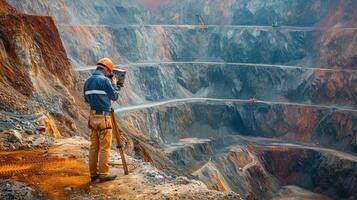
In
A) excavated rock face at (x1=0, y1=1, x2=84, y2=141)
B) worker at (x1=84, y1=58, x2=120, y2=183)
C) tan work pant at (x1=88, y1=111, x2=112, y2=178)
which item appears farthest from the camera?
excavated rock face at (x1=0, y1=1, x2=84, y2=141)

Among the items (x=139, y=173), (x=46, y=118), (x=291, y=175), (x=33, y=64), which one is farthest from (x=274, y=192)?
(x=139, y=173)

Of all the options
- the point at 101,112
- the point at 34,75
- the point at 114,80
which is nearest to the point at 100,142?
the point at 101,112

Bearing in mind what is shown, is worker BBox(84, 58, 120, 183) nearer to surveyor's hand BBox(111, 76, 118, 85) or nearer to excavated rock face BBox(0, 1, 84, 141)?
surveyor's hand BBox(111, 76, 118, 85)

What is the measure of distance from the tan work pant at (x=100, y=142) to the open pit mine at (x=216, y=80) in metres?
7.78

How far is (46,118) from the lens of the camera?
46.8 feet

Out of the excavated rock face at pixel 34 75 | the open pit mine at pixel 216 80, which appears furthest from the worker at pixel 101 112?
the open pit mine at pixel 216 80

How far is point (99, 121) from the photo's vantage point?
8.93 metres

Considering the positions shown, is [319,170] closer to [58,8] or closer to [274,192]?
[274,192]

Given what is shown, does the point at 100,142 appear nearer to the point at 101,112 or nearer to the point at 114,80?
the point at 101,112

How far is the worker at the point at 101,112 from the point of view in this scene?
8.84m

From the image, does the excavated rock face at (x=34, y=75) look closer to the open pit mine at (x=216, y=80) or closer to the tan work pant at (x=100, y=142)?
the open pit mine at (x=216, y=80)

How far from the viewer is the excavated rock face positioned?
1417cm

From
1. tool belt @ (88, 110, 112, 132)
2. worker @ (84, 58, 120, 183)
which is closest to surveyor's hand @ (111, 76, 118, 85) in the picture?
worker @ (84, 58, 120, 183)

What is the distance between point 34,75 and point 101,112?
1080 cm
